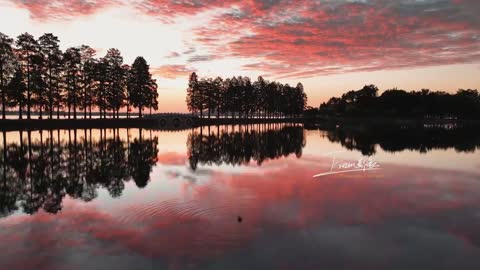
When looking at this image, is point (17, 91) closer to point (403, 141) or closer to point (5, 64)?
point (5, 64)

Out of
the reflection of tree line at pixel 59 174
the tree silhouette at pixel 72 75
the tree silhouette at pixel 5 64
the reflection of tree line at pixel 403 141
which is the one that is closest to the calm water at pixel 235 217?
the reflection of tree line at pixel 59 174

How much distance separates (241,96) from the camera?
5664 inches

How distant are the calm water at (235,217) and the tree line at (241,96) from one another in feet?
330

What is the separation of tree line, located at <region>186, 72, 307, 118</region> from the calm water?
100 metres

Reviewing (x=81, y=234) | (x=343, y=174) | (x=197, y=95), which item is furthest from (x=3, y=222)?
(x=197, y=95)

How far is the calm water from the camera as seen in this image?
9.06m

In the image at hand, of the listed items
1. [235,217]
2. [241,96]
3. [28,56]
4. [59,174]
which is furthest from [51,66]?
[241,96]

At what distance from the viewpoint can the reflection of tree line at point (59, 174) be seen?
49.4ft

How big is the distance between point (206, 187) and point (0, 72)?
57.7 m

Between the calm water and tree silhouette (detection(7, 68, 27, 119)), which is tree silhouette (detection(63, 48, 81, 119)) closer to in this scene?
tree silhouette (detection(7, 68, 27, 119))

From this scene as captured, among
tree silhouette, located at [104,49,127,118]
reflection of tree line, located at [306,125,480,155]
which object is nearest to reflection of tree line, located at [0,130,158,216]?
reflection of tree line, located at [306,125,480,155]

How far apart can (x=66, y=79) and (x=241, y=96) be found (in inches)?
3106

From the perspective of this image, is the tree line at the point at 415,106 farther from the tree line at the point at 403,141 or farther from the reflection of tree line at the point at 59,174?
the reflection of tree line at the point at 59,174

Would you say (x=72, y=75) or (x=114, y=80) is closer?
(x=72, y=75)
